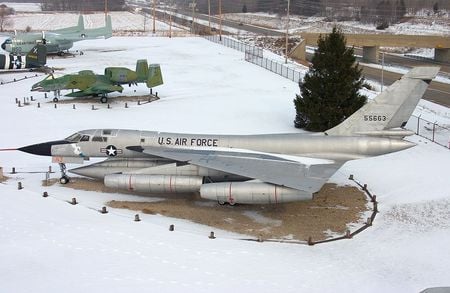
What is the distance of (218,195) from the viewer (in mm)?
18547

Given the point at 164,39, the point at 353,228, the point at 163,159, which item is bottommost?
the point at 353,228

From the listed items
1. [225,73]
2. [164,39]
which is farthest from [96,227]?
A: [164,39]

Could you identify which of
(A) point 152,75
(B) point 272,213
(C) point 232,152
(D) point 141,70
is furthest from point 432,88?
(B) point 272,213

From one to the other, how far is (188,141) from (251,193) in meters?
4.13

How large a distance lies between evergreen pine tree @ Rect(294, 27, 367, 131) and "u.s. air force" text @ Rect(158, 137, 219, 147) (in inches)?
421

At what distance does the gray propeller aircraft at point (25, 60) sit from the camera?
153ft

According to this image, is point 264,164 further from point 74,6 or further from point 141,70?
point 74,6

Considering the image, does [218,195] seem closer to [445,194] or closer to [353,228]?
[353,228]

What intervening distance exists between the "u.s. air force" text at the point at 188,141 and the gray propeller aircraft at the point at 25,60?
105ft

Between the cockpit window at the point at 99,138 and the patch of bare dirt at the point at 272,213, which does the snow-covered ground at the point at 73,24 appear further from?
the patch of bare dirt at the point at 272,213

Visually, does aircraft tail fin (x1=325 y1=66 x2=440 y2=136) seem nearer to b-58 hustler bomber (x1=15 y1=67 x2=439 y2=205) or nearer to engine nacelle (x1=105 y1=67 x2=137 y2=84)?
b-58 hustler bomber (x1=15 y1=67 x2=439 y2=205)

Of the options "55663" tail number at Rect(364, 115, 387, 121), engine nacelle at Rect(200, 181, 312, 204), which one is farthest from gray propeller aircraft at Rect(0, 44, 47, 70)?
"55663" tail number at Rect(364, 115, 387, 121)

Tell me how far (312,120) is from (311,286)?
17500 millimetres

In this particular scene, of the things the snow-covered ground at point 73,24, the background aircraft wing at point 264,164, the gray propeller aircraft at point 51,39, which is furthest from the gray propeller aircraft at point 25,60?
the snow-covered ground at point 73,24
